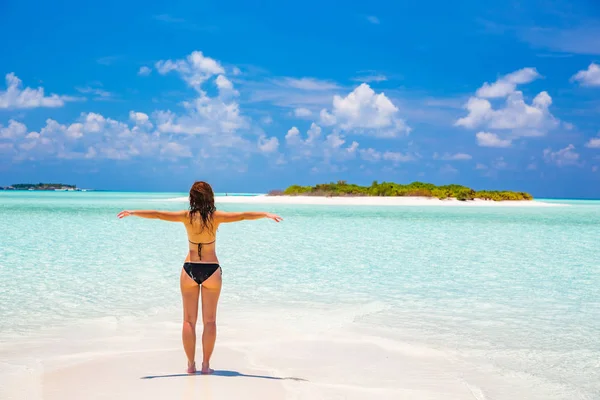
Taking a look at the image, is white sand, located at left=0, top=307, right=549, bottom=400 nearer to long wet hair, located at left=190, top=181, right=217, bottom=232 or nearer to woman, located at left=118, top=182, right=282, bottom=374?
woman, located at left=118, top=182, right=282, bottom=374

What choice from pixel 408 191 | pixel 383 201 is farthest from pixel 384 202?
pixel 408 191

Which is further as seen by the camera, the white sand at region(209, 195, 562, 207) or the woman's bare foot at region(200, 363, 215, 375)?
the white sand at region(209, 195, 562, 207)

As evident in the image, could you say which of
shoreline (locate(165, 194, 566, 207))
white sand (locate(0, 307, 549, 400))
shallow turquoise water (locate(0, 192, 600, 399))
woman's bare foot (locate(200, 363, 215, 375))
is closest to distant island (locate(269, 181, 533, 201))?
shoreline (locate(165, 194, 566, 207))

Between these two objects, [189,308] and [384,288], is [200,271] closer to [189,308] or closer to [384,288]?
[189,308]

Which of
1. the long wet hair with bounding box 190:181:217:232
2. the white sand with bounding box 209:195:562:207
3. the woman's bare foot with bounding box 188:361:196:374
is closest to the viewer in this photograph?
the long wet hair with bounding box 190:181:217:232

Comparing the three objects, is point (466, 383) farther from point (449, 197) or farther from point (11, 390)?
point (449, 197)

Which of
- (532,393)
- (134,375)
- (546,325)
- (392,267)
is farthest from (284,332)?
(392,267)

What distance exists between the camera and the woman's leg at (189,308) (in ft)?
17.0

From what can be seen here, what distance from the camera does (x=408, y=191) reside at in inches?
2788

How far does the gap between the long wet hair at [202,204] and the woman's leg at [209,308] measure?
18.8 inches

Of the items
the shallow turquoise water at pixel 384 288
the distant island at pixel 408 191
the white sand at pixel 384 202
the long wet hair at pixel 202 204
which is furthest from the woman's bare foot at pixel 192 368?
the distant island at pixel 408 191

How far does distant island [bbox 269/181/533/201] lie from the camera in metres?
70.1

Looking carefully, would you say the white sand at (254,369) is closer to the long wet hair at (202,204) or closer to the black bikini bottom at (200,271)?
the black bikini bottom at (200,271)

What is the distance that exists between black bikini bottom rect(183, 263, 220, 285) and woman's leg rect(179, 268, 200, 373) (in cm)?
5
